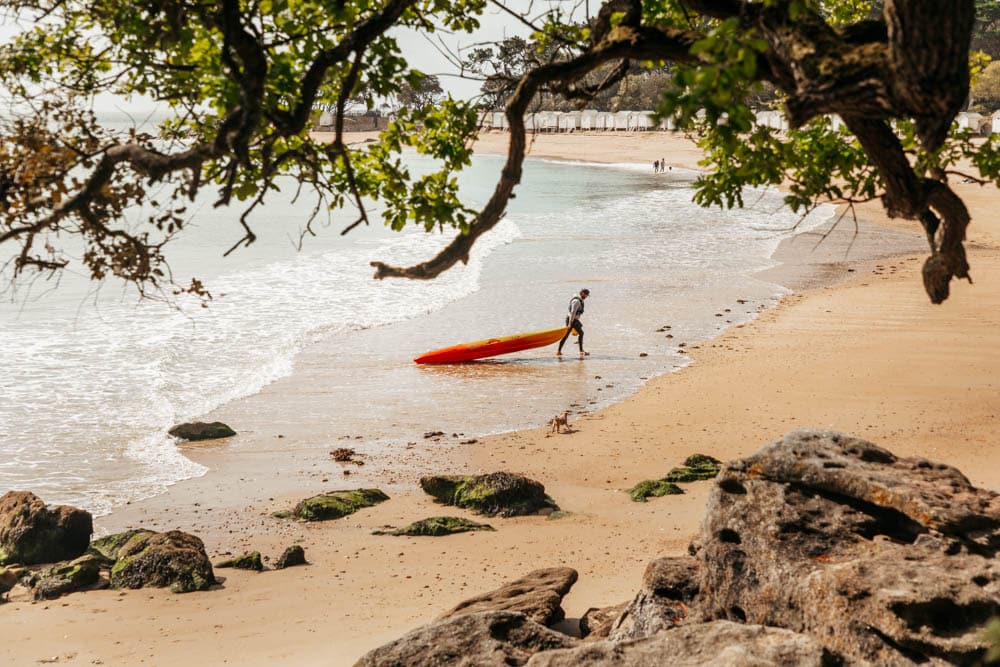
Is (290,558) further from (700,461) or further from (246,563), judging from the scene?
(700,461)

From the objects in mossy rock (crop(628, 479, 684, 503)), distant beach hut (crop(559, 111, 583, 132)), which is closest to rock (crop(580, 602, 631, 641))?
mossy rock (crop(628, 479, 684, 503))

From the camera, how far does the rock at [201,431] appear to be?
16.1 meters

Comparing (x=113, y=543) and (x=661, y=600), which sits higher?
(x=661, y=600)

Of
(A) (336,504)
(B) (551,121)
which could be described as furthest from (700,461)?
(B) (551,121)

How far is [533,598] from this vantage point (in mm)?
7430

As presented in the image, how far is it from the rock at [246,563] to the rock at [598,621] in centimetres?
437

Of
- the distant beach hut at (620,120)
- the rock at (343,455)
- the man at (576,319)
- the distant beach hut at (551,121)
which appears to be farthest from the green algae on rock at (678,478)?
the distant beach hut at (551,121)

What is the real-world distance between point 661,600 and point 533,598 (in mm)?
1642

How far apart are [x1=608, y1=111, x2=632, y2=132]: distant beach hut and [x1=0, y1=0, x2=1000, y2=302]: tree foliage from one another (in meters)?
114

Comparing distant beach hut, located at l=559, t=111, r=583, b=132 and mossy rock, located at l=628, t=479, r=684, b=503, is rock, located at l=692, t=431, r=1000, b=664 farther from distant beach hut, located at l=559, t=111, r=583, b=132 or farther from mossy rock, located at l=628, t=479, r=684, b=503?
distant beach hut, located at l=559, t=111, r=583, b=132

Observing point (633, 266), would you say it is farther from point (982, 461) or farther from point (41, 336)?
point (982, 461)

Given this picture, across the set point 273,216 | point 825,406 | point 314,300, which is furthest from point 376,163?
point 273,216

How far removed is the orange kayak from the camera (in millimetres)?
21016

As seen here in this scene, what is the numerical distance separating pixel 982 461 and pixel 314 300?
774 inches
